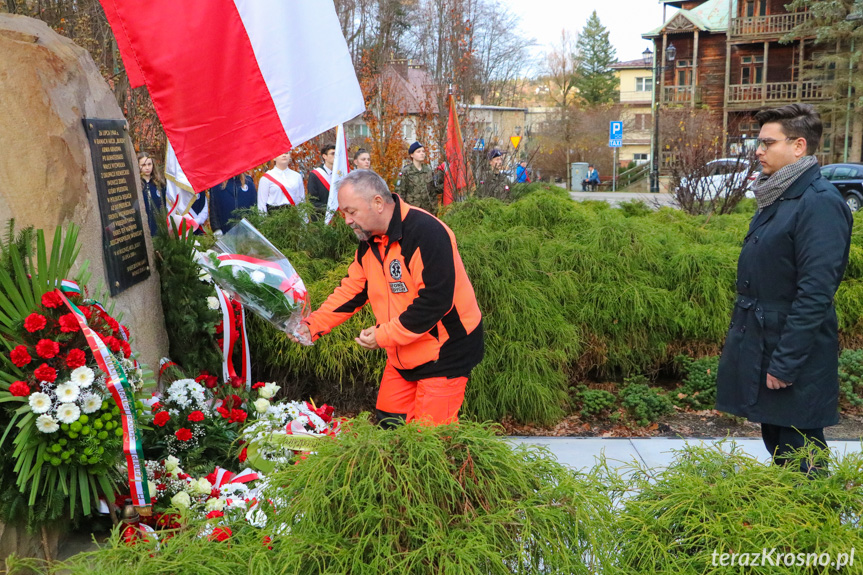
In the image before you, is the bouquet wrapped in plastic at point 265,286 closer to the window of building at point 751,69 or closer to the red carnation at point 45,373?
the red carnation at point 45,373

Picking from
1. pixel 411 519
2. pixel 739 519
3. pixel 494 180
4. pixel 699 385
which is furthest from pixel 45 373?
pixel 494 180

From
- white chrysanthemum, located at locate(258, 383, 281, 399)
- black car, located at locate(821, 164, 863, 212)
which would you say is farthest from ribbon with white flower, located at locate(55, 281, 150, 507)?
black car, located at locate(821, 164, 863, 212)

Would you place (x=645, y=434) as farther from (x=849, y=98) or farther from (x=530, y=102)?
(x=530, y=102)

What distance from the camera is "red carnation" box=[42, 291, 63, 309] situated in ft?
10.1

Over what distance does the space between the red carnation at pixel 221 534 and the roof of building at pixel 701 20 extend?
46.4 metres

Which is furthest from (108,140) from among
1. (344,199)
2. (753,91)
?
(753,91)

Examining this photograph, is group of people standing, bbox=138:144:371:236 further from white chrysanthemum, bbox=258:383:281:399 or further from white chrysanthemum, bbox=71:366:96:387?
white chrysanthemum, bbox=71:366:96:387

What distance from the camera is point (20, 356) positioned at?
2.99 m

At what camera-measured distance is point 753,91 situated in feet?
134

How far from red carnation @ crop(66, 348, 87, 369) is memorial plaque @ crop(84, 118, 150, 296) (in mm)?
890

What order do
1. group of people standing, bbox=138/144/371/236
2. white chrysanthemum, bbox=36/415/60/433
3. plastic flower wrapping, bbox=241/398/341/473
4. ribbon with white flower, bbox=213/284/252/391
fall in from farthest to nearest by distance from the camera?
1. group of people standing, bbox=138/144/371/236
2. ribbon with white flower, bbox=213/284/252/391
3. white chrysanthemum, bbox=36/415/60/433
4. plastic flower wrapping, bbox=241/398/341/473

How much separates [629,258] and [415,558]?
5.26 m

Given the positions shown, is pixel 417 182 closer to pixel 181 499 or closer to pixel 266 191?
pixel 266 191

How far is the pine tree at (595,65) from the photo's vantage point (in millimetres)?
65688
